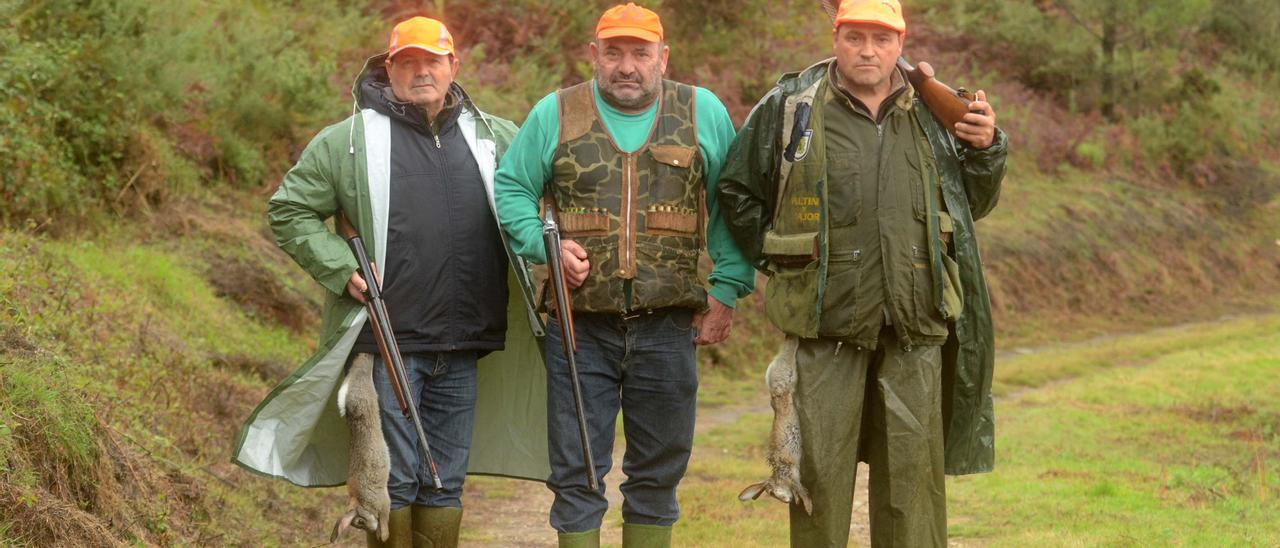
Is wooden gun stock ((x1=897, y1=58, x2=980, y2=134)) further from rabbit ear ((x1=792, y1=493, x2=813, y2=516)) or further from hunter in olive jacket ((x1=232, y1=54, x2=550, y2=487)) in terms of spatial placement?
hunter in olive jacket ((x1=232, y1=54, x2=550, y2=487))

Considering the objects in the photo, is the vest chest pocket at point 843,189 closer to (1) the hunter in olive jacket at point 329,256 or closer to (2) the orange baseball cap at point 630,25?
(2) the orange baseball cap at point 630,25

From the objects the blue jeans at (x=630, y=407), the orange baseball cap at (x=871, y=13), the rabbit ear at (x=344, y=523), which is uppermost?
the orange baseball cap at (x=871, y=13)

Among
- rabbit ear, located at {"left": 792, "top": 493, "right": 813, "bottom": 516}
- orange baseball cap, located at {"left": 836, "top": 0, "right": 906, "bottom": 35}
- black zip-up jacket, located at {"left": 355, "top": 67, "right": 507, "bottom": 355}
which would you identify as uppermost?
orange baseball cap, located at {"left": 836, "top": 0, "right": 906, "bottom": 35}

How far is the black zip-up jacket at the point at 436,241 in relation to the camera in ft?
16.5

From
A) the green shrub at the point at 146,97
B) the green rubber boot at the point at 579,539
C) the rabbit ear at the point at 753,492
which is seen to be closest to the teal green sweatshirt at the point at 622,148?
the rabbit ear at the point at 753,492

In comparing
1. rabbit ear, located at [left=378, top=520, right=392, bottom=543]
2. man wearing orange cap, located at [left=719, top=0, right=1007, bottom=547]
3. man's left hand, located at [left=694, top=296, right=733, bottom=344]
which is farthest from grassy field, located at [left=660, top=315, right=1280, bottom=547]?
rabbit ear, located at [left=378, top=520, right=392, bottom=543]

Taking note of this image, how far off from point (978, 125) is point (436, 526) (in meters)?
2.37

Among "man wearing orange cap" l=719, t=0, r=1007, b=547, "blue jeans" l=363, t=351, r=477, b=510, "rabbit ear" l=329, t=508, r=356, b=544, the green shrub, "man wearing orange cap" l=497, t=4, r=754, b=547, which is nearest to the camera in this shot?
"man wearing orange cap" l=719, t=0, r=1007, b=547

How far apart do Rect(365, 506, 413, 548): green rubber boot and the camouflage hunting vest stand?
1.01 meters

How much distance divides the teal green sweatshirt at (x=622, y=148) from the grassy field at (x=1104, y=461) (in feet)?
7.20

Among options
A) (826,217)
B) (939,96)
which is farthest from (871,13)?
(826,217)

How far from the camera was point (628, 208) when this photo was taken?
4793 mm

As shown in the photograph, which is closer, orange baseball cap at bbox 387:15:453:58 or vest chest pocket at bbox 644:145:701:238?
vest chest pocket at bbox 644:145:701:238

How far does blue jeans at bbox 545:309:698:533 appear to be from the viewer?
488 centimetres
